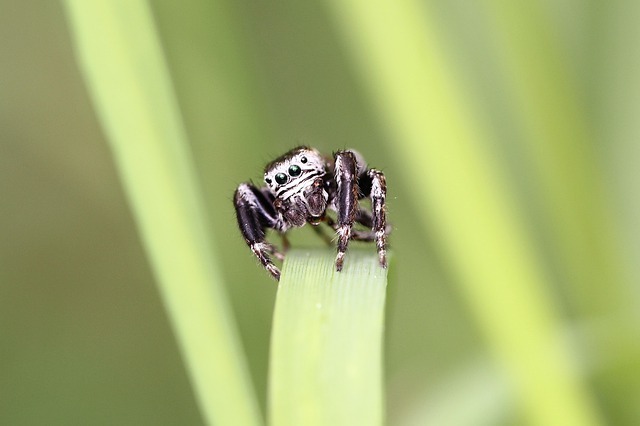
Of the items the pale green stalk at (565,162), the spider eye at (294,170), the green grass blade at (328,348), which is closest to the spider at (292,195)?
the spider eye at (294,170)

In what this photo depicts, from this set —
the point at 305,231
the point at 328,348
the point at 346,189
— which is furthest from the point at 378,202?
the point at 305,231

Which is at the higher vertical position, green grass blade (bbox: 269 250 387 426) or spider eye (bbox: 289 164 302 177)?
spider eye (bbox: 289 164 302 177)

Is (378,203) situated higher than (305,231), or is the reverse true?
(378,203)

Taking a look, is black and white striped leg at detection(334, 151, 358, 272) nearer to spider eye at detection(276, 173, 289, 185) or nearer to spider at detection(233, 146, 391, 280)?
spider at detection(233, 146, 391, 280)

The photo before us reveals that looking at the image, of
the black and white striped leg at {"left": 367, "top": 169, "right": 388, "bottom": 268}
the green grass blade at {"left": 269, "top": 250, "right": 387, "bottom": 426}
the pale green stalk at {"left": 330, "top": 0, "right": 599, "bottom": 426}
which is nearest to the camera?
the green grass blade at {"left": 269, "top": 250, "right": 387, "bottom": 426}

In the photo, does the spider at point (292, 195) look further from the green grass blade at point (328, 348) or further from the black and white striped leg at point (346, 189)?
the green grass blade at point (328, 348)

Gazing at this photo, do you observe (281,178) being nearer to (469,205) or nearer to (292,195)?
(292,195)

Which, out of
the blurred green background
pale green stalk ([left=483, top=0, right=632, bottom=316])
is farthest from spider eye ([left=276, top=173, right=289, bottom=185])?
pale green stalk ([left=483, top=0, right=632, bottom=316])
